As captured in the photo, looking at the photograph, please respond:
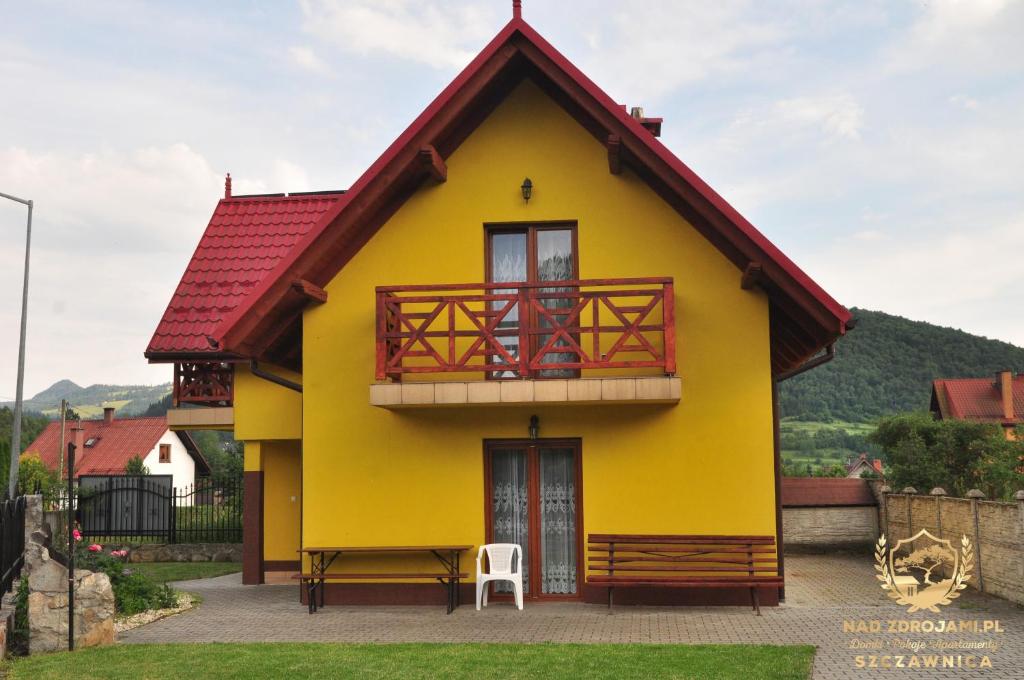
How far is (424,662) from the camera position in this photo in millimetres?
8875

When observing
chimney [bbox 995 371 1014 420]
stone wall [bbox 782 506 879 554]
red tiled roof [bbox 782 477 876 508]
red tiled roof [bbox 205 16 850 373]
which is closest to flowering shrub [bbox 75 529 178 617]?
red tiled roof [bbox 205 16 850 373]

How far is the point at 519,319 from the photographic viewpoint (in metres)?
11.8

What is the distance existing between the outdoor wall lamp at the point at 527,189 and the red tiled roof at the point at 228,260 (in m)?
4.28

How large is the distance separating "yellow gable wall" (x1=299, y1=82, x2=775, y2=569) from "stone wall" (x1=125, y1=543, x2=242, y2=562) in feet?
28.6

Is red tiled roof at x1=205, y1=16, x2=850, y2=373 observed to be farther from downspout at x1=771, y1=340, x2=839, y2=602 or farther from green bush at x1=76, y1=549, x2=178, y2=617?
green bush at x1=76, y1=549, x2=178, y2=617

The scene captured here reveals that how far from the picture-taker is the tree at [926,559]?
14.7 metres

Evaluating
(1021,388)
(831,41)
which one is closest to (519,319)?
(831,41)

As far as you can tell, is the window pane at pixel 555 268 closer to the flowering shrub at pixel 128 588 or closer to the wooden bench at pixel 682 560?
the wooden bench at pixel 682 560

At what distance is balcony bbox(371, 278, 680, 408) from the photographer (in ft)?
37.6

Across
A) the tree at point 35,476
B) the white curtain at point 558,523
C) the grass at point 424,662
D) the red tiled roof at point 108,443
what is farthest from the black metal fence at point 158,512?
the red tiled roof at point 108,443

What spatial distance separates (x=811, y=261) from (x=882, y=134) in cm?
2010

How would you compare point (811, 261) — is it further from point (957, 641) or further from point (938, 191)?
point (957, 641)

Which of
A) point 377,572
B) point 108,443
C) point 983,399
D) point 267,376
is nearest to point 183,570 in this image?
point 267,376

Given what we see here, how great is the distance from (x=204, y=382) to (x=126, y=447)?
39.1 metres
